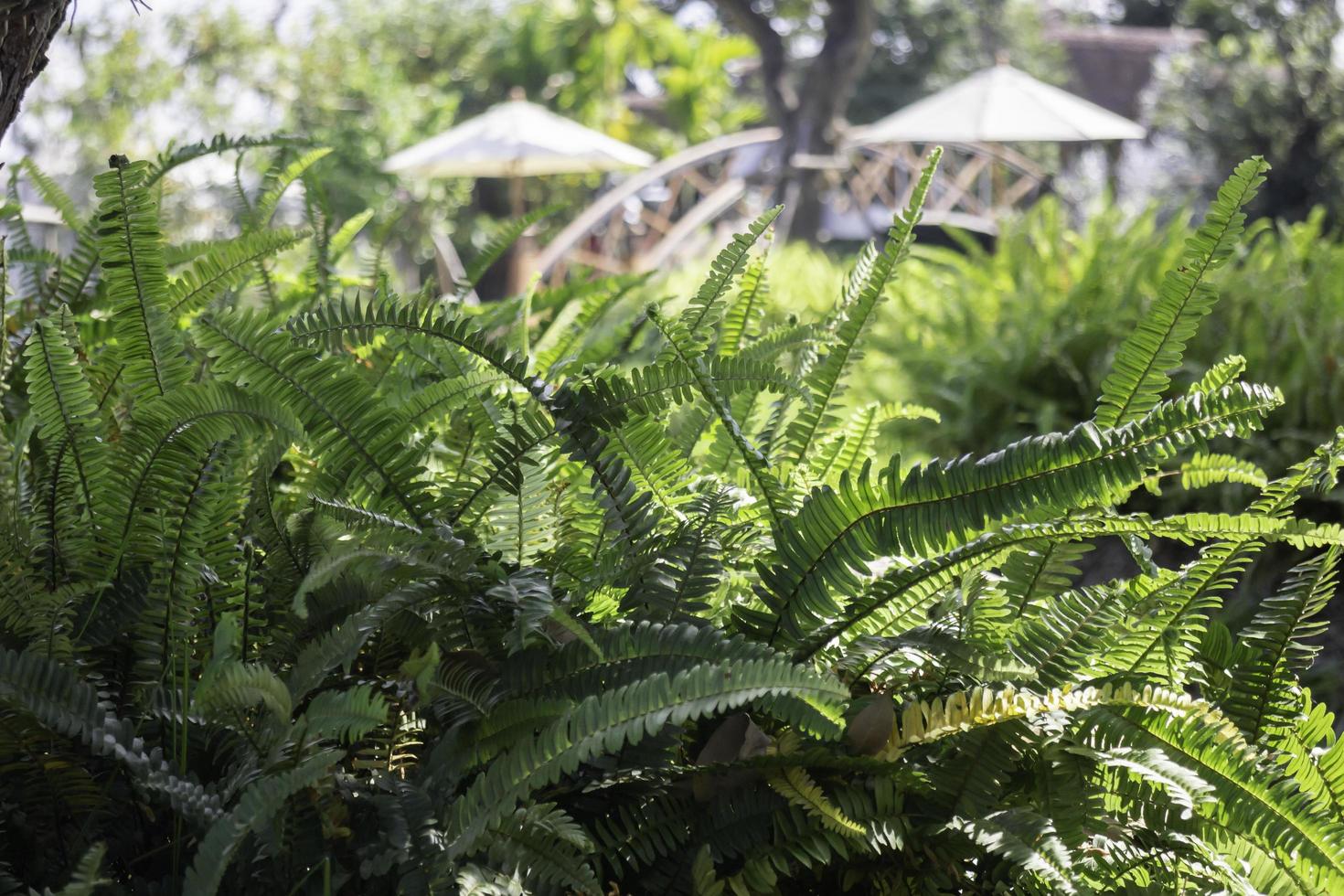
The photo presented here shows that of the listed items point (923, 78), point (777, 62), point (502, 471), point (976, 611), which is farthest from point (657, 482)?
point (923, 78)

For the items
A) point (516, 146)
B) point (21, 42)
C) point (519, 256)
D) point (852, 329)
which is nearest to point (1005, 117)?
point (516, 146)

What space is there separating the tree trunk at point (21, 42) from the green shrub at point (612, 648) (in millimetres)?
214

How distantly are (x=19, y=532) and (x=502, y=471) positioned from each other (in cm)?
36

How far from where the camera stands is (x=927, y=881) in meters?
0.75

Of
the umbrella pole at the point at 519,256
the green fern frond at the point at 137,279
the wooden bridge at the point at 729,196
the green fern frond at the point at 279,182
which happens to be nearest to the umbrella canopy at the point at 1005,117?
the wooden bridge at the point at 729,196

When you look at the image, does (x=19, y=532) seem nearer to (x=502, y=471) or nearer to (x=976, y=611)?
(x=502, y=471)

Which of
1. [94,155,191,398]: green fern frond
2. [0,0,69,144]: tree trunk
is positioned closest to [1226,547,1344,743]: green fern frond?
[94,155,191,398]: green fern frond

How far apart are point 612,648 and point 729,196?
11917 millimetres

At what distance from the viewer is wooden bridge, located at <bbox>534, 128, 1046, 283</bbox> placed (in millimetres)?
10398

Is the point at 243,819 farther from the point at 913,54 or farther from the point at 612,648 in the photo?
the point at 913,54

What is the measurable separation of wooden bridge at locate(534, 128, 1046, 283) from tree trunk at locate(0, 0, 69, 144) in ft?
24.5

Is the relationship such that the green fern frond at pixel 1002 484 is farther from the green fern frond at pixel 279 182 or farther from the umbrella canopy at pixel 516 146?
the umbrella canopy at pixel 516 146

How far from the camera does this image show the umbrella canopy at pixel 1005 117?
33.6ft

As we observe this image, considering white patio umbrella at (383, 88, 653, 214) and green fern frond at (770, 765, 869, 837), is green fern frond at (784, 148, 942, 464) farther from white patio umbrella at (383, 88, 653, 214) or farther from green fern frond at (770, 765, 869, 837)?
white patio umbrella at (383, 88, 653, 214)
